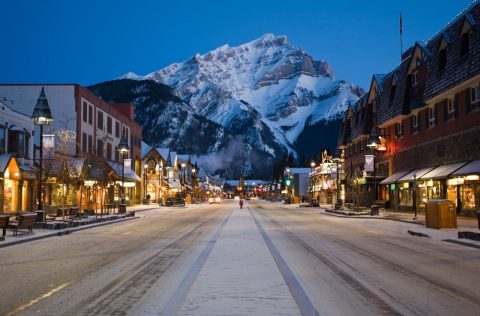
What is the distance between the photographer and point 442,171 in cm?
4084

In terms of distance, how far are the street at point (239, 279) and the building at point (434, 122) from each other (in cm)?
1906

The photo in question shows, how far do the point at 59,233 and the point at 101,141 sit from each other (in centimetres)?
4154

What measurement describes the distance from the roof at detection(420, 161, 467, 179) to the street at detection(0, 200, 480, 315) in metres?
18.8

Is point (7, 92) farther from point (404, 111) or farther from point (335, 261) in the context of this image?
point (335, 261)

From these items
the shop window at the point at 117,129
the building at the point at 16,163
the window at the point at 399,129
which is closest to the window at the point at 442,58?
the window at the point at 399,129

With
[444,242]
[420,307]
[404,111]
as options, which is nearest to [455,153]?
[404,111]

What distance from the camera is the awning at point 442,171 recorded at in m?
38.5

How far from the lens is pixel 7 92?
2215 inches

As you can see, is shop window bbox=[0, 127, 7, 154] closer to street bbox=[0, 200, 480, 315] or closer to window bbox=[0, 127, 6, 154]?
window bbox=[0, 127, 6, 154]

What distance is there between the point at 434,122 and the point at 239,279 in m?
38.1

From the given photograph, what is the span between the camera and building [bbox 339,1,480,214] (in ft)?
123

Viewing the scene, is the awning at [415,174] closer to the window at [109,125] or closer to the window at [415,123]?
the window at [415,123]

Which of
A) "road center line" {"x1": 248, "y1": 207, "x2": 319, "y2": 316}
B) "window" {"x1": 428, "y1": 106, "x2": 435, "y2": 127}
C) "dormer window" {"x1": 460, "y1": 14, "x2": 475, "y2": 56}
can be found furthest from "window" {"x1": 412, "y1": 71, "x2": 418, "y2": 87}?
"road center line" {"x1": 248, "y1": 207, "x2": 319, "y2": 316}

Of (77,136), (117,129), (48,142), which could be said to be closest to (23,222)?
(48,142)
